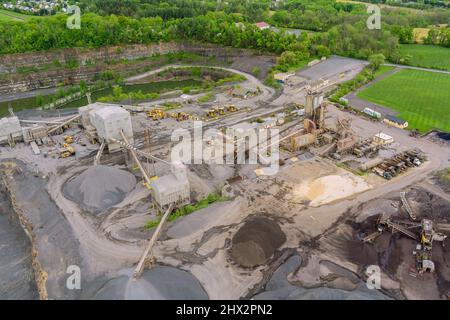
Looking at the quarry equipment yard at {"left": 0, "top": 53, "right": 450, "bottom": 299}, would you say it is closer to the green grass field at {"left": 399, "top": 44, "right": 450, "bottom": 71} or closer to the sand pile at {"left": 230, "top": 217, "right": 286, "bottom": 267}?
the sand pile at {"left": 230, "top": 217, "right": 286, "bottom": 267}

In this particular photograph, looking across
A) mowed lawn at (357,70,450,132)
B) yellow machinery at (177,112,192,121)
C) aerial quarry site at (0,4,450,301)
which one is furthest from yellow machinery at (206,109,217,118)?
mowed lawn at (357,70,450,132)

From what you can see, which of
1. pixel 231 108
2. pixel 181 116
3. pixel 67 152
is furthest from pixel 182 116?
pixel 67 152

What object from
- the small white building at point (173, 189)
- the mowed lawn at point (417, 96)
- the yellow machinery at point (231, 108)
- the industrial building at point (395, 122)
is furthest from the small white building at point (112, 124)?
the mowed lawn at point (417, 96)

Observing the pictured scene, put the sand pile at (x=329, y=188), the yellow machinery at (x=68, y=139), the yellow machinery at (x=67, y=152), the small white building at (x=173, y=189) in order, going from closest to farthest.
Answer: the small white building at (x=173, y=189) → the sand pile at (x=329, y=188) → the yellow machinery at (x=67, y=152) → the yellow machinery at (x=68, y=139)

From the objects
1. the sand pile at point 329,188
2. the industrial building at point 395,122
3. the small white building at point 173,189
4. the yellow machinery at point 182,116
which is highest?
the yellow machinery at point 182,116

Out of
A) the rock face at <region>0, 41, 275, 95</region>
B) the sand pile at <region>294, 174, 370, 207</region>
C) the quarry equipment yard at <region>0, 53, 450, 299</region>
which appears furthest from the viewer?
the rock face at <region>0, 41, 275, 95</region>

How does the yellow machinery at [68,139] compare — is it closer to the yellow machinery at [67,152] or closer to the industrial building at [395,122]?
the yellow machinery at [67,152]

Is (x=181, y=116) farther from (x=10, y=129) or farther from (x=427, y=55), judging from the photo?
(x=427, y=55)
